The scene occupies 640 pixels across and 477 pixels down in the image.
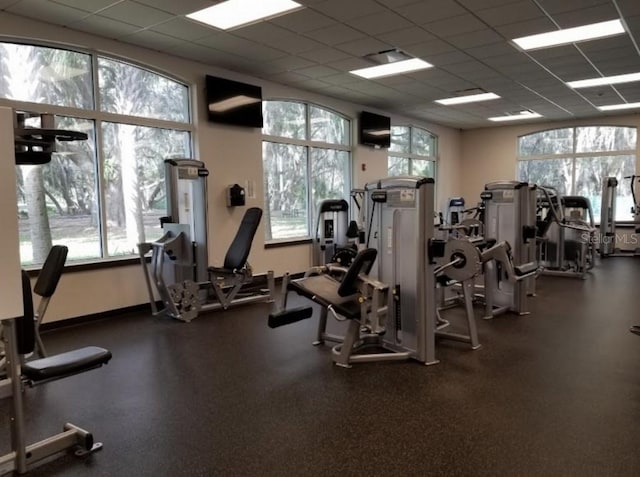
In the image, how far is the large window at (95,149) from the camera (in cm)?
477

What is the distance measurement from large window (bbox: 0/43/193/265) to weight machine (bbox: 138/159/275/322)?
1.67ft

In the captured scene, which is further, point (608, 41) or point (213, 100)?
point (213, 100)

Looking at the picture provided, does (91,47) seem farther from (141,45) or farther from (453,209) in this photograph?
(453,209)

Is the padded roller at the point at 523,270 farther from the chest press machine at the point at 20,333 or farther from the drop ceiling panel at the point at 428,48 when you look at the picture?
the chest press machine at the point at 20,333

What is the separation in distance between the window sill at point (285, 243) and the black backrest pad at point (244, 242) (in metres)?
1.49

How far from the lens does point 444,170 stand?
11.7 meters

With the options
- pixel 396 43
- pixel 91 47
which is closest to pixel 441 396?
pixel 396 43

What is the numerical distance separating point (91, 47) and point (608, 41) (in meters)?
5.54

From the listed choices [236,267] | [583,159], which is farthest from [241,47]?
[583,159]

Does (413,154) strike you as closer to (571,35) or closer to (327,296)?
(571,35)

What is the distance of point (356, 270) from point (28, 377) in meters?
2.10

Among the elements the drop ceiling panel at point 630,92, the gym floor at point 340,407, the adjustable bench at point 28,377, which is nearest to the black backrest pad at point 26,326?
the adjustable bench at point 28,377

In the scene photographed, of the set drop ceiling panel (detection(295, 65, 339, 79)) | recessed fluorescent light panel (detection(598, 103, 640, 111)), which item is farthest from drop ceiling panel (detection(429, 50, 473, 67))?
recessed fluorescent light panel (detection(598, 103, 640, 111))

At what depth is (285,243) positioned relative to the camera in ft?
24.7
